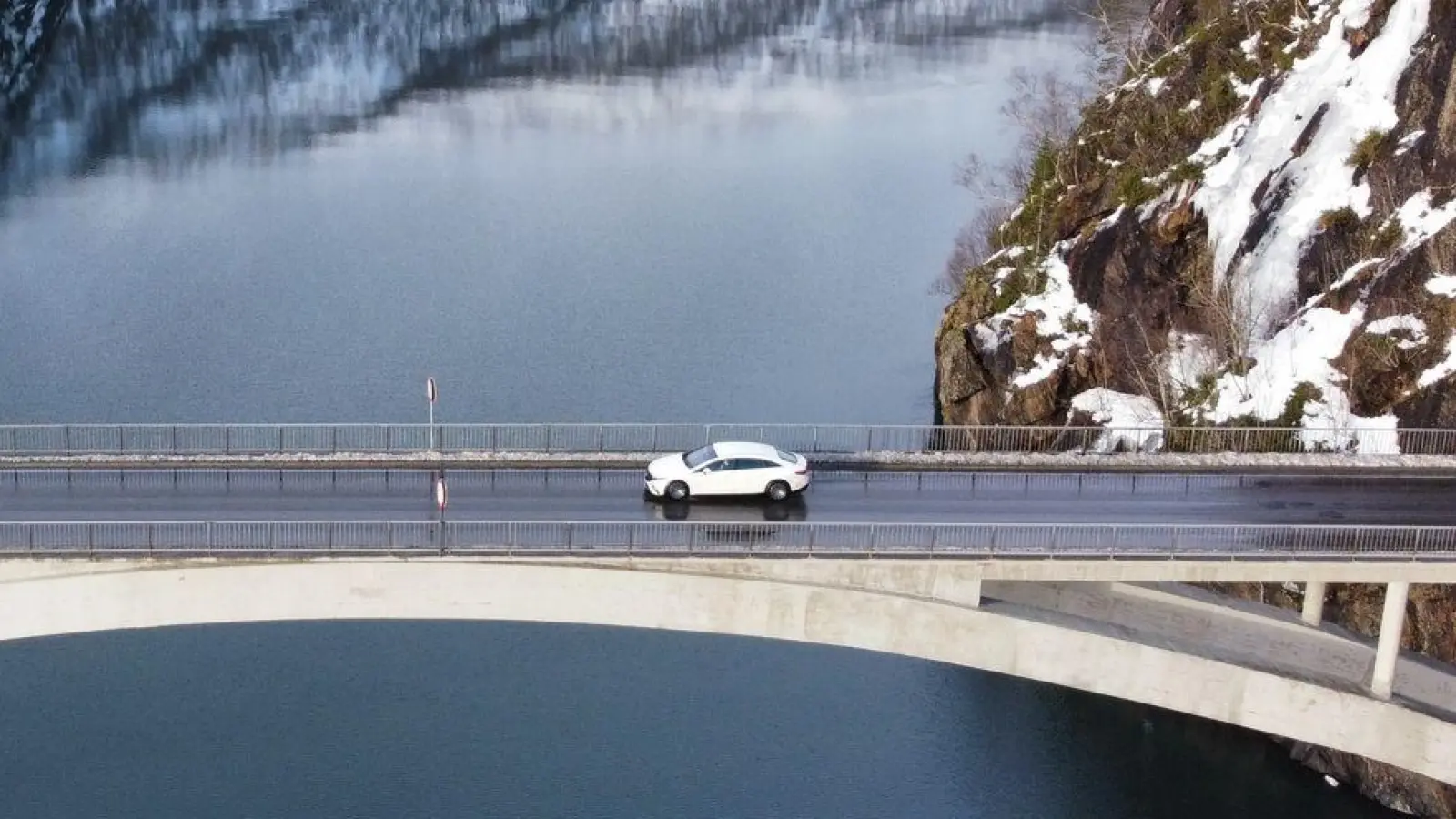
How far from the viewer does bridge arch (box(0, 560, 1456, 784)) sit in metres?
35.6

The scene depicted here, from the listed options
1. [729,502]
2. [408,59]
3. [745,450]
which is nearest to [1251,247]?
[745,450]

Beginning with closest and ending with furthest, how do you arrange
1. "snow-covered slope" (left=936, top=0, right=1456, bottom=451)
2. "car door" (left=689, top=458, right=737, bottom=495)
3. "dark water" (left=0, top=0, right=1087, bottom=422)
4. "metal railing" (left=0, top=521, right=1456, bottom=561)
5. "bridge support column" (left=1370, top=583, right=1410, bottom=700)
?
"metal railing" (left=0, top=521, right=1456, bottom=561), "bridge support column" (left=1370, top=583, right=1410, bottom=700), "car door" (left=689, top=458, right=737, bottom=495), "snow-covered slope" (left=936, top=0, right=1456, bottom=451), "dark water" (left=0, top=0, right=1087, bottom=422)

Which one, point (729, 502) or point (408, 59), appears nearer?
point (729, 502)

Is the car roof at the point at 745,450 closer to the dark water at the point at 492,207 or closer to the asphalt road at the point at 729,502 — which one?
the asphalt road at the point at 729,502

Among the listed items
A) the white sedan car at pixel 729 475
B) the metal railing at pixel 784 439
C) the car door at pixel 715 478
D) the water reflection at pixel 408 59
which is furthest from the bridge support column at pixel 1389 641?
the water reflection at pixel 408 59

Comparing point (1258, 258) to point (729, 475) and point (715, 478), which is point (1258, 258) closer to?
point (729, 475)

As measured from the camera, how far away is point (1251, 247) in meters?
55.0

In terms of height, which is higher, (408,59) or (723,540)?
(408,59)

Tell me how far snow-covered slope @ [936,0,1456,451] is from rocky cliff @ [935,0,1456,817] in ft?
0.23

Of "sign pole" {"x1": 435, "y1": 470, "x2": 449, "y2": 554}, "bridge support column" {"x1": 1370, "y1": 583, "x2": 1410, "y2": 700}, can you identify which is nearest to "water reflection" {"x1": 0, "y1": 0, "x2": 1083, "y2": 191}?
"sign pole" {"x1": 435, "y1": 470, "x2": 449, "y2": 554}

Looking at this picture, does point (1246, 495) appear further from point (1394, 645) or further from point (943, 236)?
point (943, 236)

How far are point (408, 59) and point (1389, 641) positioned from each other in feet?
327

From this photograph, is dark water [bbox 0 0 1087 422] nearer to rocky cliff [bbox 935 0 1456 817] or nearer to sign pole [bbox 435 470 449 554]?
rocky cliff [bbox 935 0 1456 817]

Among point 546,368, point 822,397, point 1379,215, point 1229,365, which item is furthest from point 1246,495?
point 546,368
